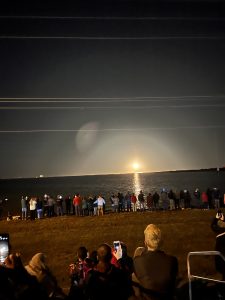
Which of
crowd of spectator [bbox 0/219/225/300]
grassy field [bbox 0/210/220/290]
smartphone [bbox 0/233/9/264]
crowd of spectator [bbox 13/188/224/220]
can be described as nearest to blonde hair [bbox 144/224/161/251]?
crowd of spectator [bbox 0/219/225/300]

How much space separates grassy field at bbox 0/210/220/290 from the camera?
48.2 ft

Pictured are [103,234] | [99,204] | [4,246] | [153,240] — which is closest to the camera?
[153,240]

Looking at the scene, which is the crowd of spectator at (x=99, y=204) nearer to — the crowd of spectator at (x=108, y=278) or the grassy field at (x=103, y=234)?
the grassy field at (x=103, y=234)

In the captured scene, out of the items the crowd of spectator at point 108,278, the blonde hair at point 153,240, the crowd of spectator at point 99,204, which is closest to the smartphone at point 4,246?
the crowd of spectator at point 108,278

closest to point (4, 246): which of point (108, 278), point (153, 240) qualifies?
point (108, 278)

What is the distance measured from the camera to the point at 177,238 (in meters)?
17.4

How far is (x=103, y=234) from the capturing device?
18.9 metres

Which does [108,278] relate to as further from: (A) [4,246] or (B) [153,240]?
(A) [4,246]

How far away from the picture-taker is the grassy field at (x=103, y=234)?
48.2ft

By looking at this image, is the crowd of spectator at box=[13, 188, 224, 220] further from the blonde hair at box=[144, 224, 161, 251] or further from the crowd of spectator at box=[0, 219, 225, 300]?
the blonde hair at box=[144, 224, 161, 251]

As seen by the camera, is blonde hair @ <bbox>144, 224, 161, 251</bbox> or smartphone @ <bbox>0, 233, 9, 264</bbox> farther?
smartphone @ <bbox>0, 233, 9, 264</bbox>

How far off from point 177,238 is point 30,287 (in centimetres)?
1223

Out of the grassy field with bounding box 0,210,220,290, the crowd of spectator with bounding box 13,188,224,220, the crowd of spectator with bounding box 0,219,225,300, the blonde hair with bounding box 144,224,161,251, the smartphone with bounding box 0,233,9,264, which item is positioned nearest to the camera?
the crowd of spectator with bounding box 0,219,225,300

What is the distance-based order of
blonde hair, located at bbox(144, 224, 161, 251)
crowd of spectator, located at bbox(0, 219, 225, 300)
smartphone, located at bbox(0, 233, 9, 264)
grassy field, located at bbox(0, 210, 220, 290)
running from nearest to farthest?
crowd of spectator, located at bbox(0, 219, 225, 300)
blonde hair, located at bbox(144, 224, 161, 251)
smartphone, located at bbox(0, 233, 9, 264)
grassy field, located at bbox(0, 210, 220, 290)
